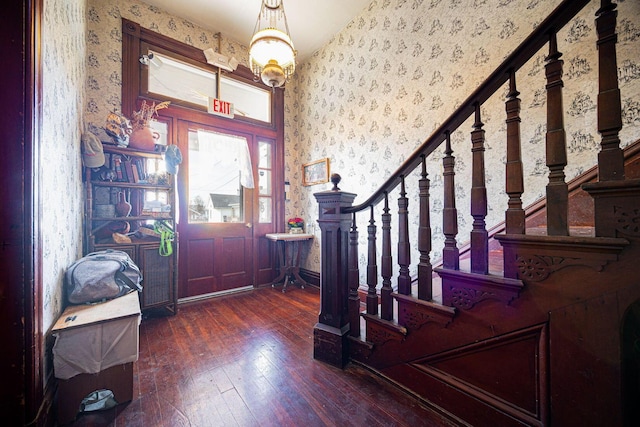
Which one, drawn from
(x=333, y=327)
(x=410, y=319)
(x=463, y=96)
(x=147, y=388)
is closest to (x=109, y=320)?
(x=147, y=388)

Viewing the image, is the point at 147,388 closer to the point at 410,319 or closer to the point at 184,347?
the point at 184,347

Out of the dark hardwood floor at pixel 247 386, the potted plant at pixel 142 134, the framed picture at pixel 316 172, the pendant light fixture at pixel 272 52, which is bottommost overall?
the dark hardwood floor at pixel 247 386

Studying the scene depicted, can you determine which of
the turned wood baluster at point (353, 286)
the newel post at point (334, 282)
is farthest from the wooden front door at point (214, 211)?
the turned wood baluster at point (353, 286)

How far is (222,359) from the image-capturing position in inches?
73.7

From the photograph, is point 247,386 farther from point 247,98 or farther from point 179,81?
point 247,98

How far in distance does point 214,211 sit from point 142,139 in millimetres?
1242

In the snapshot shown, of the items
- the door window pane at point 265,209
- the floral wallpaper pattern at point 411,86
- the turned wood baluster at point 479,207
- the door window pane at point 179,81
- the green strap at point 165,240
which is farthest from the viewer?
the door window pane at point 265,209

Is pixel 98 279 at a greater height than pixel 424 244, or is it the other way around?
pixel 424 244

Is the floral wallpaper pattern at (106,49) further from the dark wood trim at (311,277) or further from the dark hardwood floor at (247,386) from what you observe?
the dark wood trim at (311,277)

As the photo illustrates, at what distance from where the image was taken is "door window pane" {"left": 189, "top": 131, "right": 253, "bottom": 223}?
3.37 metres

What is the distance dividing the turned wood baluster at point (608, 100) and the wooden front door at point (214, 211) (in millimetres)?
3462

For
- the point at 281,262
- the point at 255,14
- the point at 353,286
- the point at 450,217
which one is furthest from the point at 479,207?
the point at 255,14

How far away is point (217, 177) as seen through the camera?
3.56 metres

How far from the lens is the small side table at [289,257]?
3.70 m
